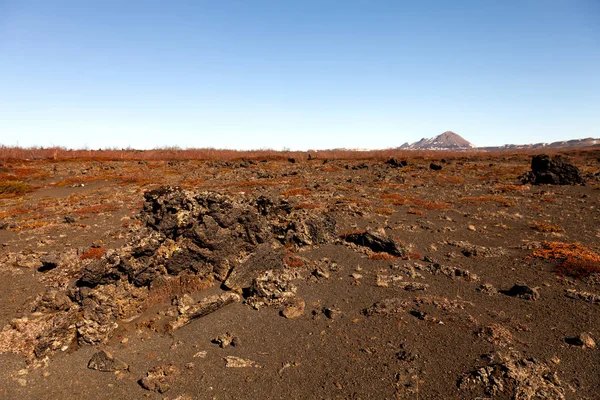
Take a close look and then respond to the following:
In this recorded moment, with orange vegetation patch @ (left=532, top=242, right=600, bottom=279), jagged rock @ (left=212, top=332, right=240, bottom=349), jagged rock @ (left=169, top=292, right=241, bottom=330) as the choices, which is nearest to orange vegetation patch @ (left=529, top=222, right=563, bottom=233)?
orange vegetation patch @ (left=532, top=242, right=600, bottom=279)

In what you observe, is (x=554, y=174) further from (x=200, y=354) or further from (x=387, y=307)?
(x=200, y=354)

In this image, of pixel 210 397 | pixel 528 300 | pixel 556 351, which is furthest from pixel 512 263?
pixel 210 397

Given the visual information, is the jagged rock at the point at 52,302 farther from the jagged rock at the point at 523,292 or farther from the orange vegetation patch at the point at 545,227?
the orange vegetation patch at the point at 545,227

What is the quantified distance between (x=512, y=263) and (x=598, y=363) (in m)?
7.16

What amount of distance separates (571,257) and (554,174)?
2865cm

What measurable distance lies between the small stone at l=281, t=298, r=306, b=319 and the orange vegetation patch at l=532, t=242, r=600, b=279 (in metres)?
11.1

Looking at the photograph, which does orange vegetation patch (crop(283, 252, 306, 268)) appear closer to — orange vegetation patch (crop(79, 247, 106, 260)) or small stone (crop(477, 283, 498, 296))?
small stone (crop(477, 283, 498, 296))

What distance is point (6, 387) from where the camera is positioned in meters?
7.80

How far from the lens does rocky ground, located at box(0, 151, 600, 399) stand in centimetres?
804

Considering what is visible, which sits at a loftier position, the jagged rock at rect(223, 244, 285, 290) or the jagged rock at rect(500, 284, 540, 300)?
the jagged rock at rect(223, 244, 285, 290)

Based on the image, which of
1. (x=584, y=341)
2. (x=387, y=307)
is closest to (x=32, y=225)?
(x=387, y=307)

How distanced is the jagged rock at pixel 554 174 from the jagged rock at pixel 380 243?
3130cm

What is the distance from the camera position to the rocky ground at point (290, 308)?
8039mm

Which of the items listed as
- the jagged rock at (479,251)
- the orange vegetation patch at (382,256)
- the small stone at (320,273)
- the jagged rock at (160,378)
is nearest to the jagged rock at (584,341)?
the jagged rock at (479,251)
